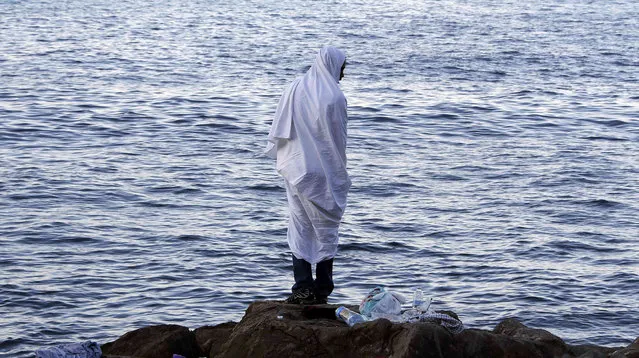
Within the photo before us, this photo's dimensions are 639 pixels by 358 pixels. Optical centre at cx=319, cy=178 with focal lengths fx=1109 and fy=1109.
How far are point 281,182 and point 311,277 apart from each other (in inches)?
241

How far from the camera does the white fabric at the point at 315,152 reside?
7238 mm

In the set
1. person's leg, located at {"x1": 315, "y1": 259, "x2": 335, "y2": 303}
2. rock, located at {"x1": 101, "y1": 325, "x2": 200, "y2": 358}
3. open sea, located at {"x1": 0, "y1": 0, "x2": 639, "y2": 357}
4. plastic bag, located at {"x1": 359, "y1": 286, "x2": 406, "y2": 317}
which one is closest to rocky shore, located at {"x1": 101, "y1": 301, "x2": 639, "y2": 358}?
rock, located at {"x1": 101, "y1": 325, "x2": 200, "y2": 358}

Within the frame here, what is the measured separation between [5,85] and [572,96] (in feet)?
33.0

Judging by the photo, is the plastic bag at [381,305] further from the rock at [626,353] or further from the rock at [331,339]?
the rock at [626,353]

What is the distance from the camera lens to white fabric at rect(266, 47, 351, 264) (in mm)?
7238

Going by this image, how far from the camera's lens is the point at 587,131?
16.9m

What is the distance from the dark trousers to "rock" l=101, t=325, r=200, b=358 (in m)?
0.87

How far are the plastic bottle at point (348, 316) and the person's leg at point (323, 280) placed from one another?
0.75 metres

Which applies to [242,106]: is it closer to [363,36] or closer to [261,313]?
[363,36]

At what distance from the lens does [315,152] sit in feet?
24.1

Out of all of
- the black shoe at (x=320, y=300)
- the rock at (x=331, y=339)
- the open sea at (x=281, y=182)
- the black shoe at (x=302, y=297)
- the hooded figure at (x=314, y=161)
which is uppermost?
the hooded figure at (x=314, y=161)

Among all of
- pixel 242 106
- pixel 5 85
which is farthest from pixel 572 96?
pixel 5 85

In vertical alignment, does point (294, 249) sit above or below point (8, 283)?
above

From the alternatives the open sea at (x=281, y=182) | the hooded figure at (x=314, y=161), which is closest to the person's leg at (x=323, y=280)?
the hooded figure at (x=314, y=161)
